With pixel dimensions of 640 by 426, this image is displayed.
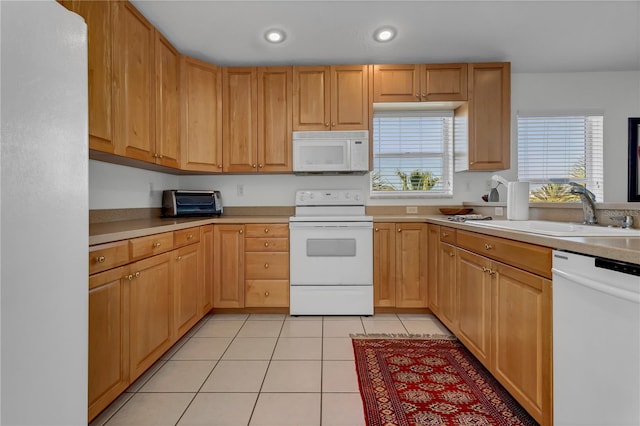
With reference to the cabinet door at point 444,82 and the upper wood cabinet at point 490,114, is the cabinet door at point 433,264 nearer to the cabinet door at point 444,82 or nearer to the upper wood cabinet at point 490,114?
the upper wood cabinet at point 490,114

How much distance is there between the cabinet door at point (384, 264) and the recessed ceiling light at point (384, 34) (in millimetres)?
1601

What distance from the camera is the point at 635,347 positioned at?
0.90 m

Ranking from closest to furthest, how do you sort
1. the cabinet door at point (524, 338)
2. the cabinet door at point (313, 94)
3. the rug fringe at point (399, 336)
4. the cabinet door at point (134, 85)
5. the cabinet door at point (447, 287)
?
the cabinet door at point (524, 338) → the cabinet door at point (134, 85) → the cabinet door at point (447, 287) → the rug fringe at point (399, 336) → the cabinet door at point (313, 94)

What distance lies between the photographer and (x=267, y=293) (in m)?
2.97

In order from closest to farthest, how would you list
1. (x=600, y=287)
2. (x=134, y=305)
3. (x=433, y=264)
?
1. (x=600, y=287)
2. (x=134, y=305)
3. (x=433, y=264)

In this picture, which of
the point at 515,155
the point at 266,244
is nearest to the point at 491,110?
the point at 515,155

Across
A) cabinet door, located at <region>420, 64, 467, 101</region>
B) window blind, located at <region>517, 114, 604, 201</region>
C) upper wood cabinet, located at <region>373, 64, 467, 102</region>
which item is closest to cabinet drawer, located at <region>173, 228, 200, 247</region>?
upper wood cabinet, located at <region>373, 64, 467, 102</region>

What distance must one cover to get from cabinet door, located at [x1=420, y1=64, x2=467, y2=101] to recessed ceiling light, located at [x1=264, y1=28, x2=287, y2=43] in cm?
136

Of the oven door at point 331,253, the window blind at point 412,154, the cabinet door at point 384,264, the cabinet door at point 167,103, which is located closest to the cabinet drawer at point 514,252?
the cabinet door at point 384,264

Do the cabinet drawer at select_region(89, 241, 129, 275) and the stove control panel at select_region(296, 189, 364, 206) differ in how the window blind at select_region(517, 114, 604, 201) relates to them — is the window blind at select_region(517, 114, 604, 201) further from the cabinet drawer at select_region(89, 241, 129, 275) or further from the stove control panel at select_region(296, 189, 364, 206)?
the cabinet drawer at select_region(89, 241, 129, 275)

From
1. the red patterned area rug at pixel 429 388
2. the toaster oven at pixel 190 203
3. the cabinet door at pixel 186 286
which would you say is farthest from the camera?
the toaster oven at pixel 190 203

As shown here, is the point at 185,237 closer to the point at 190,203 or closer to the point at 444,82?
the point at 190,203

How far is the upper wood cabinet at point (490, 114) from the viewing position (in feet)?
10.1

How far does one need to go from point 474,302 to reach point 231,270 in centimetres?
201
